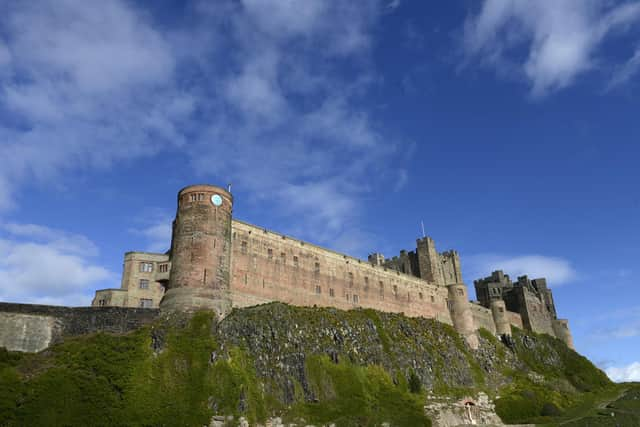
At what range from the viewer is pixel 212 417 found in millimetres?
40875

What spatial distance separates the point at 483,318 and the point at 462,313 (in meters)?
8.14

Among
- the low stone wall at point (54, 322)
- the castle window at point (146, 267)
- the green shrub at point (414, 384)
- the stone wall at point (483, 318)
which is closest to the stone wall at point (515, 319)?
the stone wall at point (483, 318)

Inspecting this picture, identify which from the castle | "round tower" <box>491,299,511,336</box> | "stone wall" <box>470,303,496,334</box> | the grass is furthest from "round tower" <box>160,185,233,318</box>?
"round tower" <box>491,299,511,336</box>

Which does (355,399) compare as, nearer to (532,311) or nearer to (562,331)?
(532,311)

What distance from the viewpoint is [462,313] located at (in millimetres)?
82250

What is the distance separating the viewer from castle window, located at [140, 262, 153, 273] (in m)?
52.8

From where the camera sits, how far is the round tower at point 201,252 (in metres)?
49.5

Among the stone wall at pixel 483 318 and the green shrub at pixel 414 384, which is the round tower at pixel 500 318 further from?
the green shrub at pixel 414 384

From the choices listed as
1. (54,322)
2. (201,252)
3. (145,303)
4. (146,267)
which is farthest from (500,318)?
(54,322)

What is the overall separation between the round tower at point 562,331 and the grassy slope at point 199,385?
3933cm

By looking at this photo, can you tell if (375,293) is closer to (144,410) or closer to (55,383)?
(144,410)

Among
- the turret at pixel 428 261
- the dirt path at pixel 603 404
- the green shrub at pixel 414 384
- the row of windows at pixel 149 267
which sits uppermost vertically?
the turret at pixel 428 261

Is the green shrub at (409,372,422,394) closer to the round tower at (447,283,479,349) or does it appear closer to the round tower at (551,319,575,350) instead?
the round tower at (447,283,479,349)

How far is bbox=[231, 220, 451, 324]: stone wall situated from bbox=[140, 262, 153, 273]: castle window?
885 cm
